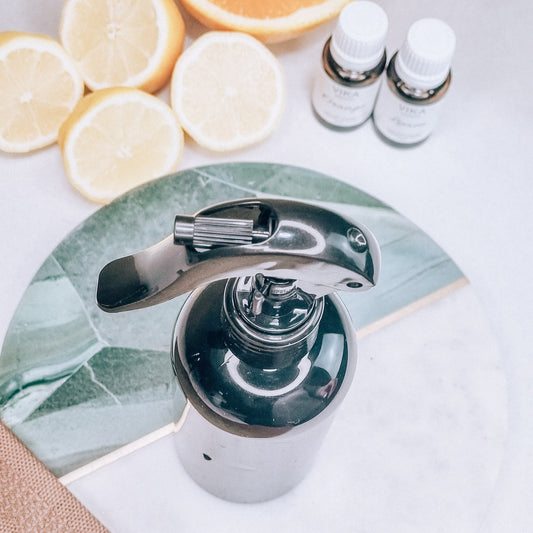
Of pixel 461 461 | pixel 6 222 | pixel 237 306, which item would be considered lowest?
pixel 461 461

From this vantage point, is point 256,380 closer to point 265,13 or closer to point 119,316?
point 119,316

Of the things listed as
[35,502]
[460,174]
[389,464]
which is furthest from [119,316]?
[460,174]

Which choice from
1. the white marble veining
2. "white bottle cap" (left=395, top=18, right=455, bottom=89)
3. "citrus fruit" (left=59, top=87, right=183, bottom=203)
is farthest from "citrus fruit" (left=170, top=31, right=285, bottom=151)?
the white marble veining

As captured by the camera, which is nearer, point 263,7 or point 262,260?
point 262,260

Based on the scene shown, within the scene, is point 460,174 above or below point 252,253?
below

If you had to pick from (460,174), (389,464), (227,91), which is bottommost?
(389,464)

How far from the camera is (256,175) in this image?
0.73m

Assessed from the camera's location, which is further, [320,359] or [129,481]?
[129,481]

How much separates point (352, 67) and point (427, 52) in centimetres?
7

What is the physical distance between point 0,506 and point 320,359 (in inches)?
12.0

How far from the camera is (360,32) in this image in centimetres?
66

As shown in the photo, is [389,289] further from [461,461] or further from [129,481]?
[129,481]

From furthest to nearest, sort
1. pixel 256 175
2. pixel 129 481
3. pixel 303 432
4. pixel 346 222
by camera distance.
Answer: pixel 256 175 < pixel 129 481 < pixel 303 432 < pixel 346 222

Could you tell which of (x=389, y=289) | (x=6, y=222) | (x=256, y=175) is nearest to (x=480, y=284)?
(x=389, y=289)
